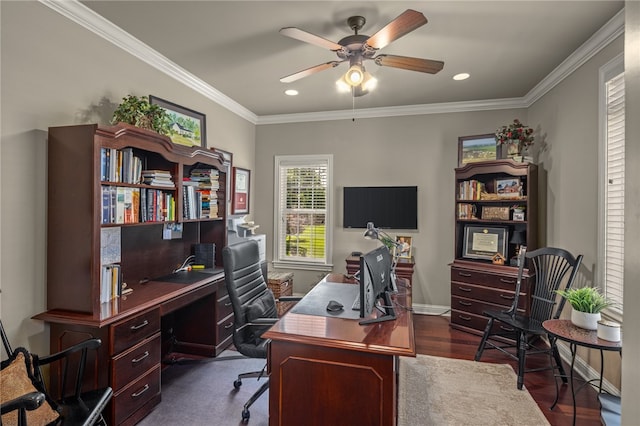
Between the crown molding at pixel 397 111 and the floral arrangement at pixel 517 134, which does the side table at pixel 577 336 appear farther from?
the crown molding at pixel 397 111

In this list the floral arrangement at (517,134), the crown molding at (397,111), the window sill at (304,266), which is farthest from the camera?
the window sill at (304,266)

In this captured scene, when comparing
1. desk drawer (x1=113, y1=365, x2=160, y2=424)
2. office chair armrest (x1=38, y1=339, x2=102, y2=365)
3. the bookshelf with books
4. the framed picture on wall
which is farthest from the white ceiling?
desk drawer (x1=113, y1=365, x2=160, y2=424)

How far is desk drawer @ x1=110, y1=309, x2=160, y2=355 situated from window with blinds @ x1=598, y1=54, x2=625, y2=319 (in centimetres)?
322

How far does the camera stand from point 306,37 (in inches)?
81.7

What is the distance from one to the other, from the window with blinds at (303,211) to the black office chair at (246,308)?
2108 millimetres

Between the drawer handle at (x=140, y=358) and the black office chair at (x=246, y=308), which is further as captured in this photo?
the black office chair at (x=246, y=308)

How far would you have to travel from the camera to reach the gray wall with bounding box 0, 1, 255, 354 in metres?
1.87

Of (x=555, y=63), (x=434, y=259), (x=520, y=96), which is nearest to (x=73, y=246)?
(x=434, y=259)

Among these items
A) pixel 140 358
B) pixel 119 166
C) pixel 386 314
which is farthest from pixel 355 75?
pixel 140 358

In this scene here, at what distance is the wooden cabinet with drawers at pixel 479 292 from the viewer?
11.2 ft

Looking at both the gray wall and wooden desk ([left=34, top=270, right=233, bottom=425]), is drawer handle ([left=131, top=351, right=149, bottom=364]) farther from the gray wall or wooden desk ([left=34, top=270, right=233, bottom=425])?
the gray wall

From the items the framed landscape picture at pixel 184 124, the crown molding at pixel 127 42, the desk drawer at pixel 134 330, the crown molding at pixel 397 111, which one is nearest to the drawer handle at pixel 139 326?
the desk drawer at pixel 134 330

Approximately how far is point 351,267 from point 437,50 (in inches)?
100

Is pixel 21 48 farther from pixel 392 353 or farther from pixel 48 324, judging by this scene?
pixel 392 353
